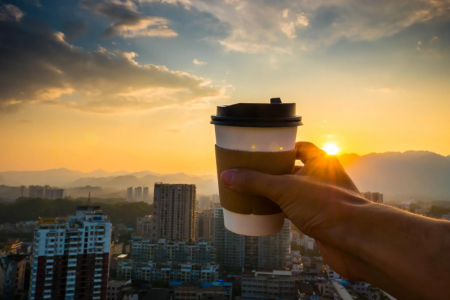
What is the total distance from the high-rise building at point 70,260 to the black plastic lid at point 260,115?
663cm

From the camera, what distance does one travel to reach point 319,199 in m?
0.57

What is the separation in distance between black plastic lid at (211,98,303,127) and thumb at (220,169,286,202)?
0.36 feet

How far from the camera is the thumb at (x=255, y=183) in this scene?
61cm

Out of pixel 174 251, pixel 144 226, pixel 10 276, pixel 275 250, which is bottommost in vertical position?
pixel 10 276

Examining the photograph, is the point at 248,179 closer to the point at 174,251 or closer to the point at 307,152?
the point at 307,152

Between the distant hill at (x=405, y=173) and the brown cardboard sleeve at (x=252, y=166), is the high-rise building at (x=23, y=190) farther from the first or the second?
→ the brown cardboard sleeve at (x=252, y=166)

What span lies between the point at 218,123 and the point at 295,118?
180mm

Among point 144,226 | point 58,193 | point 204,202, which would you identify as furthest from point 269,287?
point 204,202

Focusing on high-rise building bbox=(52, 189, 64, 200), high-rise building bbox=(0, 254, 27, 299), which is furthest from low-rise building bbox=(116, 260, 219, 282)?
high-rise building bbox=(52, 189, 64, 200)

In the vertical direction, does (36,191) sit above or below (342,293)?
above

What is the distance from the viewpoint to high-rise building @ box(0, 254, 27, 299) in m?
7.51

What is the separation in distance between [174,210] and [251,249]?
3274 mm

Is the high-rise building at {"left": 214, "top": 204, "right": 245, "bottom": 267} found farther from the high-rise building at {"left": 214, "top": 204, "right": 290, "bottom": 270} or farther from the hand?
the hand

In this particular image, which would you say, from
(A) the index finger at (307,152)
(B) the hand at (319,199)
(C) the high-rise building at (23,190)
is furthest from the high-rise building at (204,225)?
(B) the hand at (319,199)
